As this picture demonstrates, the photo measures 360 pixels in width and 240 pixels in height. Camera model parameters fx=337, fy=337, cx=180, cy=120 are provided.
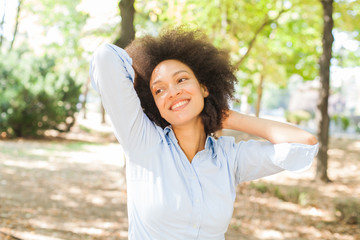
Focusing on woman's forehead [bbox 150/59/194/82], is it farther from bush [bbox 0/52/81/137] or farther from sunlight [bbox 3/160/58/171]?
bush [bbox 0/52/81/137]

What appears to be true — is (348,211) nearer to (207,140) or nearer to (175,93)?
(207,140)

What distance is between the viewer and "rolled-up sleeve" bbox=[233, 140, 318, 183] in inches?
71.4

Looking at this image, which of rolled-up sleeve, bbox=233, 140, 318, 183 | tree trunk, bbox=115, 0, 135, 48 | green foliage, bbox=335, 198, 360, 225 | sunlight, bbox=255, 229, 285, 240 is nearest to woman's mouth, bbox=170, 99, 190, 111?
rolled-up sleeve, bbox=233, 140, 318, 183

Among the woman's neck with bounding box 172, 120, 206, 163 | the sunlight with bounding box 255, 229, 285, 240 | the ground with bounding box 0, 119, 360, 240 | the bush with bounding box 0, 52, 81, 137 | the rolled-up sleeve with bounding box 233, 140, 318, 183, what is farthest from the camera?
the bush with bounding box 0, 52, 81, 137

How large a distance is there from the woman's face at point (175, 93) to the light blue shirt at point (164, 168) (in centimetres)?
12

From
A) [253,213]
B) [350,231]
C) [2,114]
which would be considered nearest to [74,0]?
[2,114]

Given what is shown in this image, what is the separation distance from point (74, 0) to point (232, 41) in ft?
37.0

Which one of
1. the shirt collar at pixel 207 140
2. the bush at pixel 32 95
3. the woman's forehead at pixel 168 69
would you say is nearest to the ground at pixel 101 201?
the bush at pixel 32 95

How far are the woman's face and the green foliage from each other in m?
5.28

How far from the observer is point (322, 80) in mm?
8609

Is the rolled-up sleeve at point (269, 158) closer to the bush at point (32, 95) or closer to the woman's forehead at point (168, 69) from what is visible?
the woman's forehead at point (168, 69)

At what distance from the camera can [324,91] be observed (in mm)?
8617

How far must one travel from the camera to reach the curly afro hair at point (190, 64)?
2070mm

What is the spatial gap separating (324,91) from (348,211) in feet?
11.6
